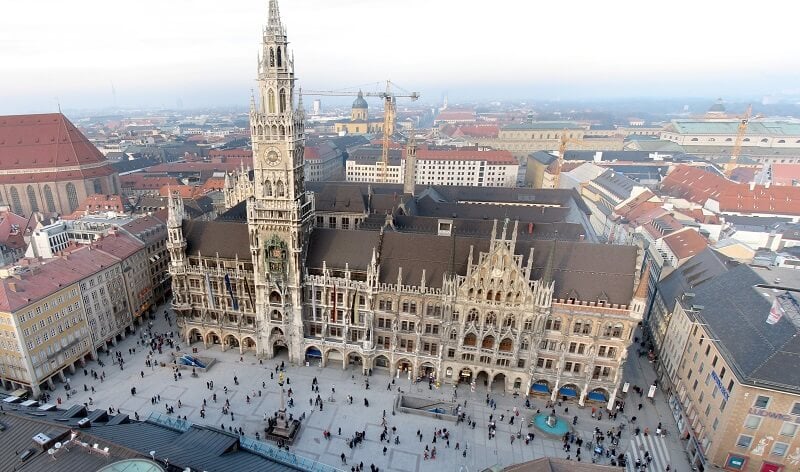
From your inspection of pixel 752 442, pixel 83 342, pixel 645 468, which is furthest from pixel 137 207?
pixel 752 442

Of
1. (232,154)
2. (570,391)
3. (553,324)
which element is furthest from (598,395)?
(232,154)

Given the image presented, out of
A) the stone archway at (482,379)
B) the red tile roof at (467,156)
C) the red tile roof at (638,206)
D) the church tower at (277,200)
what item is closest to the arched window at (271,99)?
the church tower at (277,200)

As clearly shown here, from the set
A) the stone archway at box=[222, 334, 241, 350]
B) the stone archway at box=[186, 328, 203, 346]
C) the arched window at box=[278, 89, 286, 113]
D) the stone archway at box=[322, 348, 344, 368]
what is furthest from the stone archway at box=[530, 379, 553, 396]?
the stone archway at box=[186, 328, 203, 346]

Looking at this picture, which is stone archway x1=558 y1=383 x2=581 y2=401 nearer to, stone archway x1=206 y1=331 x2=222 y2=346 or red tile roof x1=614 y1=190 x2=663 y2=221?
stone archway x1=206 y1=331 x2=222 y2=346

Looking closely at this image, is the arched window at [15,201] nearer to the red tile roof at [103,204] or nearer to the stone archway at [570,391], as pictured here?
the red tile roof at [103,204]

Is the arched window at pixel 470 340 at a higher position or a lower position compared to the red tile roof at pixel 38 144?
lower

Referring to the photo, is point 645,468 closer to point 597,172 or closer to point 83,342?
point 83,342
